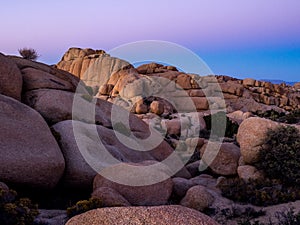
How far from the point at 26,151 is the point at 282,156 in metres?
8.35

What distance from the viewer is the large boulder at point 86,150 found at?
11719 millimetres

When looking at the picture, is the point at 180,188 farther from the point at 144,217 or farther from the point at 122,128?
the point at 144,217

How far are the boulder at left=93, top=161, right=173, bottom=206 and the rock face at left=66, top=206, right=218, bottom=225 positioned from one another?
5.13 meters

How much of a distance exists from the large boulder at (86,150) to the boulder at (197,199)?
2.61 meters

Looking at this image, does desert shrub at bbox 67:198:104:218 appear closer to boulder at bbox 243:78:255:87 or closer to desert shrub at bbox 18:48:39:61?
desert shrub at bbox 18:48:39:61

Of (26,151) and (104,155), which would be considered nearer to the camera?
(26,151)

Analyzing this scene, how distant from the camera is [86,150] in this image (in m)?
12.5

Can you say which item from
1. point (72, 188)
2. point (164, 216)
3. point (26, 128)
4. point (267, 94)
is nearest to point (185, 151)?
point (72, 188)

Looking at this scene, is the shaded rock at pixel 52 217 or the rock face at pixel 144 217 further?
the shaded rock at pixel 52 217

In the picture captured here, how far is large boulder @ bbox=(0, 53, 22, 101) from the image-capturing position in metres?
13.9

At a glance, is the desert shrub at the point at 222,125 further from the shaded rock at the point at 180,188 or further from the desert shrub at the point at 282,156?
the shaded rock at the point at 180,188

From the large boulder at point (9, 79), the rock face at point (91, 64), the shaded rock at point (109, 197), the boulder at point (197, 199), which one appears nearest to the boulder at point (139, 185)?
the boulder at point (197, 199)

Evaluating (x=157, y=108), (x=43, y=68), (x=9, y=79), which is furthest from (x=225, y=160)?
(x=157, y=108)

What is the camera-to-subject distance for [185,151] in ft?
67.7
